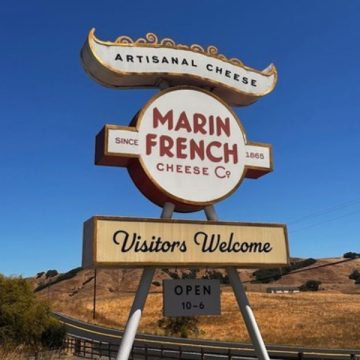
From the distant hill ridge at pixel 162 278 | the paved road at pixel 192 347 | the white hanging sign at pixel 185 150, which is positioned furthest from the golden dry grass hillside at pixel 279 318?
the distant hill ridge at pixel 162 278

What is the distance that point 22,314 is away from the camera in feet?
89.8

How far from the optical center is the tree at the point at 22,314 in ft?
86.9

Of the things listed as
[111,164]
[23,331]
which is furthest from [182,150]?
[23,331]

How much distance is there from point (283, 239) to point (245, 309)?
2.12 meters

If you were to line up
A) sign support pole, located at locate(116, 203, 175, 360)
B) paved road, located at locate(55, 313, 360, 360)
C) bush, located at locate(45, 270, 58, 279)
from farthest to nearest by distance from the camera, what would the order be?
bush, located at locate(45, 270, 58, 279)
paved road, located at locate(55, 313, 360, 360)
sign support pole, located at locate(116, 203, 175, 360)

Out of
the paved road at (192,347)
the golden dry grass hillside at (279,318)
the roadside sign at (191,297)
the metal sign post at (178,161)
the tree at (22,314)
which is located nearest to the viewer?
the metal sign post at (178,161)

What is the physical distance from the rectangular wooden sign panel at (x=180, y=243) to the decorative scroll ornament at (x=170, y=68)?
3.78 m

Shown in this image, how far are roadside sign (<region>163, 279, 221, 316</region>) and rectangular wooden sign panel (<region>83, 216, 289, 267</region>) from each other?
2.24ft

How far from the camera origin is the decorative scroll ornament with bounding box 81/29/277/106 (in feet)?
40.3

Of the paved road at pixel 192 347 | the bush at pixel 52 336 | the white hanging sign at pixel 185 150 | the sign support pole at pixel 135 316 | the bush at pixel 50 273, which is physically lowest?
the paved road at pixel 192 347

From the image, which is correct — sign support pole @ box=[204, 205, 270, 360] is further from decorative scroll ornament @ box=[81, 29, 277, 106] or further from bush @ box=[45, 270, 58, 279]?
bush @ box=[45, 270, 58, 279]

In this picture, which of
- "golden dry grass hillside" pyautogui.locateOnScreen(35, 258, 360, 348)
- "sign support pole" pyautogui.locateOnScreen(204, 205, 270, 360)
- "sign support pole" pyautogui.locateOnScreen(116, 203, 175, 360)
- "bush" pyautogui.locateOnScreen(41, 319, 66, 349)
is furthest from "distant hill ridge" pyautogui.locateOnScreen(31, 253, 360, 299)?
"sign support pole" pyautogui.locateOnScreen(116, 203, 175, 360)

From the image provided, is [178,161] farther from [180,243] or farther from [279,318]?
[279,318]

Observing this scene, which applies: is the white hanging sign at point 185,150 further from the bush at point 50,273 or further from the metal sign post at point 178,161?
the bush at point 50,273
